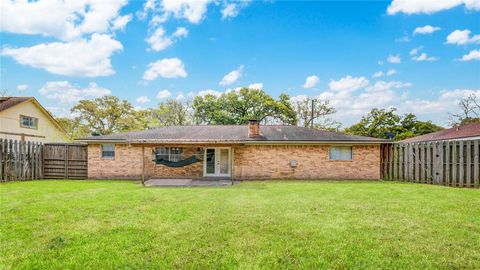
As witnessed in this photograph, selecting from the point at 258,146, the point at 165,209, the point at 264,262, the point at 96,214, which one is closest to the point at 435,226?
the point at 264,262

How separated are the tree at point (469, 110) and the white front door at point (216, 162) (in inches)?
1094

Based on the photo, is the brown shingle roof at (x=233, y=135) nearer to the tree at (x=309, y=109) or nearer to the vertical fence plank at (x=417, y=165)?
the vertical fence plank at (x=417, y=165)

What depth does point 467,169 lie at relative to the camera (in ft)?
37.0

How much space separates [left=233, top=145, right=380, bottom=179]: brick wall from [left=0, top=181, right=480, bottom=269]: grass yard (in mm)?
7257

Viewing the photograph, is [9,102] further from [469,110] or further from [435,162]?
[469,110]

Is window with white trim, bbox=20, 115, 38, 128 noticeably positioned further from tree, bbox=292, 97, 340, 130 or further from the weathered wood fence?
tree, bbox=292, 97, 340, 130

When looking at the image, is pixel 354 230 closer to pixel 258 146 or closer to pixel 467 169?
pixel 467 169

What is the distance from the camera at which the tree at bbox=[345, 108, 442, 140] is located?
3189 cm

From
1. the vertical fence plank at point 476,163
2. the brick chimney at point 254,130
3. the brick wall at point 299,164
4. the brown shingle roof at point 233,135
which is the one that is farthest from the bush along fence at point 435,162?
the brick chimney at point 254,130

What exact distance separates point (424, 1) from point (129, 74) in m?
20.9

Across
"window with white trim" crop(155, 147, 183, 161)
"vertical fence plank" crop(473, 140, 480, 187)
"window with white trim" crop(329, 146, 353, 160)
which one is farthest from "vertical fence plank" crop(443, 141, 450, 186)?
"window with white trim" crop(155, 147, 183, 161)

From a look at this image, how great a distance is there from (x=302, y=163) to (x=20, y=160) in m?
13.3

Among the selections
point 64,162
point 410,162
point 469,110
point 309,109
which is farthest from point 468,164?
point 469,110

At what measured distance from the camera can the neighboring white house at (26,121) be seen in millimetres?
20462
